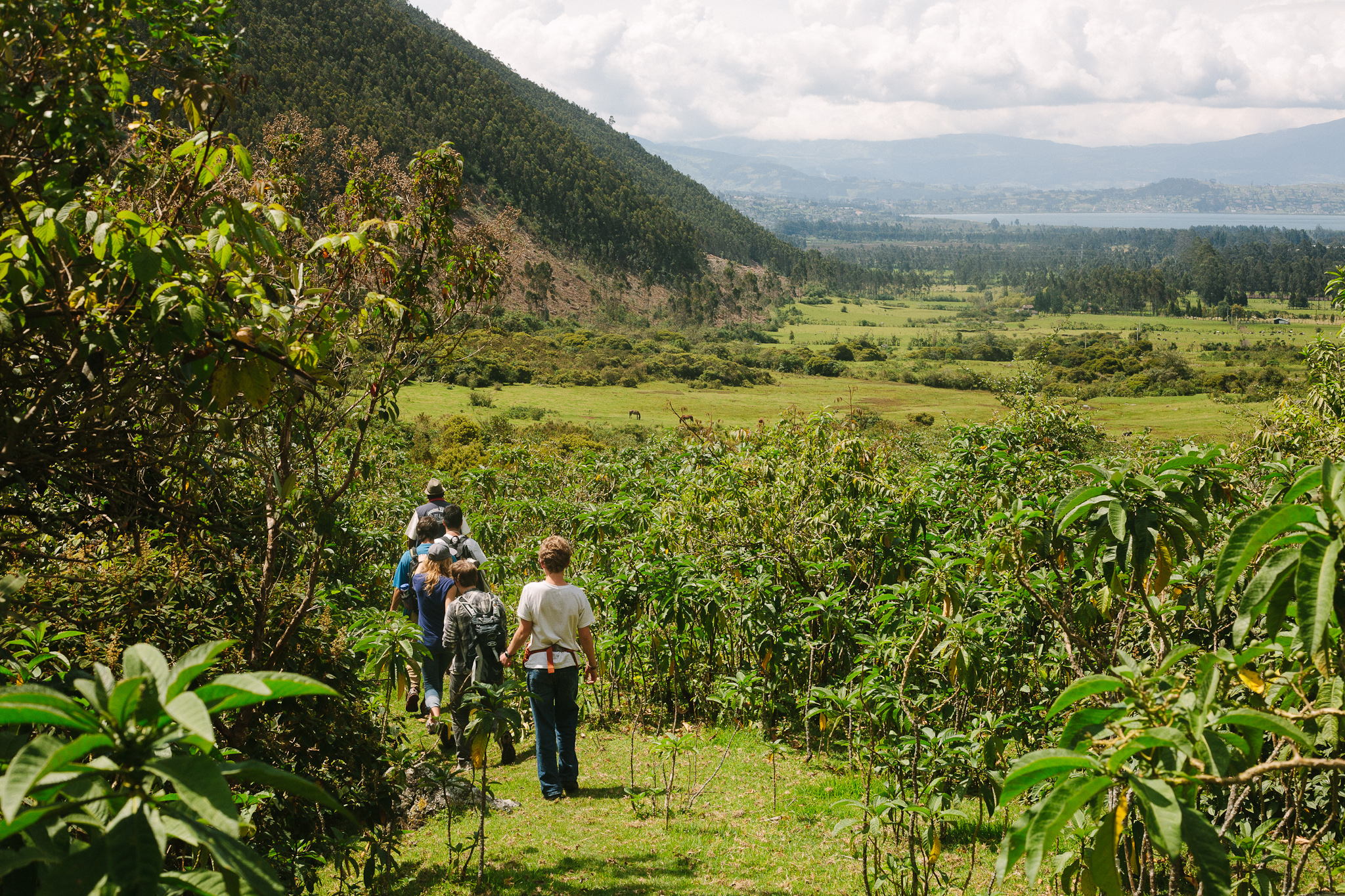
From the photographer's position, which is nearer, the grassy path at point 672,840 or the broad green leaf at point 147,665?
the broad green leaf at point 147,665

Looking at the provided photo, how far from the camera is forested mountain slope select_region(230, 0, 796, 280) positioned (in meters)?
63.0

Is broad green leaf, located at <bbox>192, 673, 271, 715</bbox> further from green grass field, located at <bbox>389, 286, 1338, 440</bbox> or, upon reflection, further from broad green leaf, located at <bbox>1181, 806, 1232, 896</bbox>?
green grass field, located at <bbox>389, 286, 1338, 440</bbox>

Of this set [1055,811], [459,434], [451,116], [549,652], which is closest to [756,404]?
[459,434]

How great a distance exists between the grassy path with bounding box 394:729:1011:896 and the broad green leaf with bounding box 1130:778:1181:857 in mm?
2740

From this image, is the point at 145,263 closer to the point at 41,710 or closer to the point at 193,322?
the point at 193,322

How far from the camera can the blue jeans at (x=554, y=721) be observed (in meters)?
5.16

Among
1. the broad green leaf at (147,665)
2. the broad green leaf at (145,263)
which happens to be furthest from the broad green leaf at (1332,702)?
the broad green leaf at (145,263)

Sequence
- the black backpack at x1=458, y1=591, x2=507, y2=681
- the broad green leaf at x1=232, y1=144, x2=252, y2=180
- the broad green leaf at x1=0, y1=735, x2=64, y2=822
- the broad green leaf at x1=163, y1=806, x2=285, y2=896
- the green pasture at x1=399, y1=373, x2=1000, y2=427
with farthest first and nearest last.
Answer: the green pasture at x1=399, y1=373, x2=1000, y2=427, the black backpack at x1=458, y1=591, x2=507, y2=681, the broad green leaf at x1=232, y1=144, x2=252, y2=180, the broad green leaf at x1=163, y1=806, x2=285, y2=896, the broad green leaf at x1=0, y1=735, x2=64, y2=822

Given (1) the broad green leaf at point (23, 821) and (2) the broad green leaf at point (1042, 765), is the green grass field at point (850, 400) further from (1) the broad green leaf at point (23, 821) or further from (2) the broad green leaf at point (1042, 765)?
(1) the broad green leaf at point (23, 821)

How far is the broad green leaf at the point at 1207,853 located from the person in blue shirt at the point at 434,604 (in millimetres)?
5329

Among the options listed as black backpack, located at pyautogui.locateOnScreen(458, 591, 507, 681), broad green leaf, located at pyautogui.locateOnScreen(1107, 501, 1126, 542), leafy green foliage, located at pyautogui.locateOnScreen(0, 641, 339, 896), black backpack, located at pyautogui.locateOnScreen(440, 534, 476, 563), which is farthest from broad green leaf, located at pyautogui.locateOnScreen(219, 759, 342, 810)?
black backpack, located at pyautogui.locateOnScreen(440, 534, 476, 563)

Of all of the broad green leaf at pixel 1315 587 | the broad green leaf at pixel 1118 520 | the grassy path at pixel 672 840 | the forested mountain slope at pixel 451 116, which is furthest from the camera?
the forested mountain slope at pixel 451 116

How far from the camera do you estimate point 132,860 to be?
105cm

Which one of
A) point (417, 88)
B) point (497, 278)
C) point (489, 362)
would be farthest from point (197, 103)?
point (417, 88)
